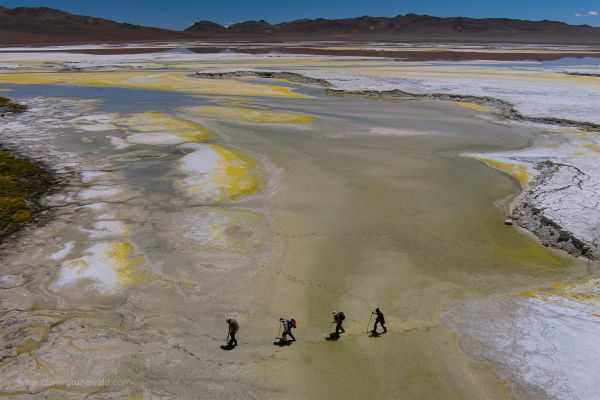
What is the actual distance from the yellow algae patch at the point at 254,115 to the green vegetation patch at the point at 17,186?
37.0 ft

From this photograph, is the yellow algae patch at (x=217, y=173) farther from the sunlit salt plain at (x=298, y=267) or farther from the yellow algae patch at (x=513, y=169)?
the yellow algae patch at (x=513, y=169)

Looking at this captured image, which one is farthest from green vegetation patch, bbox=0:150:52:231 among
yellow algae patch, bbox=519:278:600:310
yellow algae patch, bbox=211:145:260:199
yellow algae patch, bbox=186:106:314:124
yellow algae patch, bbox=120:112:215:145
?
yellow algae patch, bbox=519:278:600:310

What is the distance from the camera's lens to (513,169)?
57.9 feet

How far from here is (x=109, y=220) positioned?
13.0m

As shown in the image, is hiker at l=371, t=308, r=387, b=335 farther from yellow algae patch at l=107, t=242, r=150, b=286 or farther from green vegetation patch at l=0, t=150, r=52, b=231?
green vegetation patch at l=0, t=150, r=52, b=231

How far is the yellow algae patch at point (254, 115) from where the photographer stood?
26.0 meters

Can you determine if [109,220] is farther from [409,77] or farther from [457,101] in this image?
[409,77]

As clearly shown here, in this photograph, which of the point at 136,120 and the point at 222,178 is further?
the point at 136,120

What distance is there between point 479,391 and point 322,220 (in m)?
6.75

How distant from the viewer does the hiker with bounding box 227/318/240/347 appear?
26.3 feet

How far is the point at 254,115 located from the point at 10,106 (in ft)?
49.1

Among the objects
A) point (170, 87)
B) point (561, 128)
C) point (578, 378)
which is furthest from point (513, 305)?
point (170, 87)

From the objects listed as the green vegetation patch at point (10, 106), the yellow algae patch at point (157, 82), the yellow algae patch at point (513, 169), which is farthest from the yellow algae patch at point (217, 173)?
the yellow algae patch at point (157, 82)

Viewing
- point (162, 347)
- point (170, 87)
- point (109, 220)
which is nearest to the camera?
point (162, 347)
